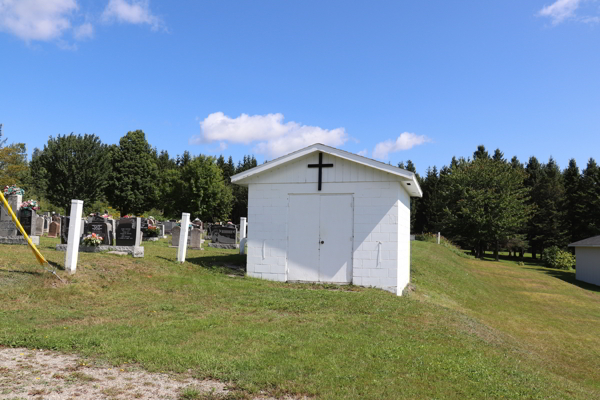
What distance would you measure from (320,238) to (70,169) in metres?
38.7

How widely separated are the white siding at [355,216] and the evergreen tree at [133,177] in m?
39.3

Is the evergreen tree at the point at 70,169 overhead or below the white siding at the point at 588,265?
overhead

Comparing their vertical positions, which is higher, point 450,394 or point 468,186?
point 468,186

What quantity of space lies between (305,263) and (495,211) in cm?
3508

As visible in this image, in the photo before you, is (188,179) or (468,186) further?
(188,179)

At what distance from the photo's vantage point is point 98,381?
14.4 ft

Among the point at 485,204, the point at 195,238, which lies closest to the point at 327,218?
the point at 195,238

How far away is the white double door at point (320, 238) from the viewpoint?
40.1ft

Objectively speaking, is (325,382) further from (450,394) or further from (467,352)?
(467,352)

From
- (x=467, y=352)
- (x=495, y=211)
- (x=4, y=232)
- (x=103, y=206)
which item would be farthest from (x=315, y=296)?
(x=103, y=206)

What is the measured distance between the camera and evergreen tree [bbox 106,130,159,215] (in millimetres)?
47781

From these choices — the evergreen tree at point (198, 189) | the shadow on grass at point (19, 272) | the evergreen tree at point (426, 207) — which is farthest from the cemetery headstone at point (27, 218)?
the evergreen tree at point (426, 207)

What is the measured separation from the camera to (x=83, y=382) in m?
4.35

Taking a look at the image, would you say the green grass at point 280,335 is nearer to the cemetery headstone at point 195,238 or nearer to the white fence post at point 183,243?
the white fence post at point 183,243
